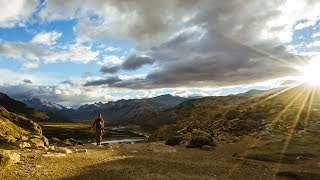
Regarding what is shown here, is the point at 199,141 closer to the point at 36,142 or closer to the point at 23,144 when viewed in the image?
the point at 36,142

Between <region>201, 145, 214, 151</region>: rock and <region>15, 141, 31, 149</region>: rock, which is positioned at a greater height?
<region>15, 141, 31, 149</region>: rock

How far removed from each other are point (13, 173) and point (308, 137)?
34295 millimetres

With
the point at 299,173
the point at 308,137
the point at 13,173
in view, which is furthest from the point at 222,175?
the point at 308,137

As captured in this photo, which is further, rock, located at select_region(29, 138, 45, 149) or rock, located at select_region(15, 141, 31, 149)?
rock, located at select_region(29, 138, 45, 149)

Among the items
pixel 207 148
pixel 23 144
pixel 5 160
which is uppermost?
pixel 5 160

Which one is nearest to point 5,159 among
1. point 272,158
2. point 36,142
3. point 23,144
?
point 23,144

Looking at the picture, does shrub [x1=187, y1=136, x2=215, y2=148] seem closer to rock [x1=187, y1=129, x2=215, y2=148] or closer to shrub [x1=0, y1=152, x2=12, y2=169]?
rock [x1=187, y1=129, x2=215, y2=148]

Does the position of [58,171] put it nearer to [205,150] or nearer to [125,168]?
[125,168]

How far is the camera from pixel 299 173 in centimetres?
2244

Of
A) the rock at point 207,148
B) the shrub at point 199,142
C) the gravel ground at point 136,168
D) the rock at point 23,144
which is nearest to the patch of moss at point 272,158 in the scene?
the gravel ground at point 136,168

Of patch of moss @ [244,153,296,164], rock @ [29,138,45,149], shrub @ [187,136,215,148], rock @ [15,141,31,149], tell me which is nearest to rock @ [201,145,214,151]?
shrub @ [187,136,215,148]

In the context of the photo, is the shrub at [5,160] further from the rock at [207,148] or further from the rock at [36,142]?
the rock at [207,148]

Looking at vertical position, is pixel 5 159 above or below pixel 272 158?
above

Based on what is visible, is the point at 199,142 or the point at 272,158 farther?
the point at 199,142
